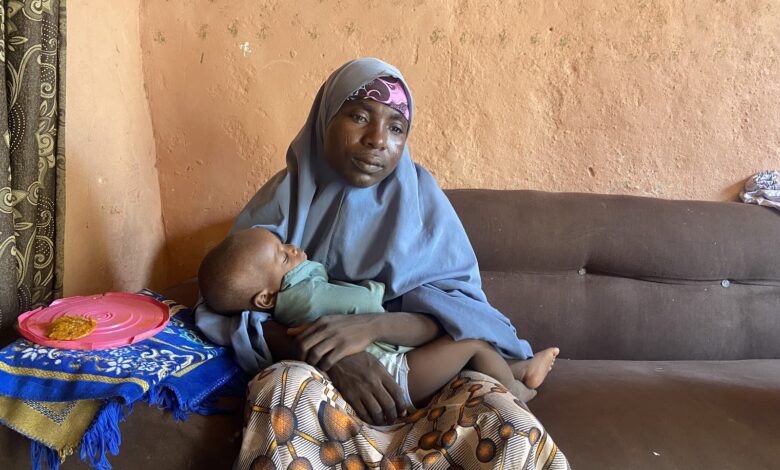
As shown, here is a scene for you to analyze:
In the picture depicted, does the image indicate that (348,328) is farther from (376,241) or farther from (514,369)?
(514,369)

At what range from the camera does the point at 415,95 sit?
2295 mm

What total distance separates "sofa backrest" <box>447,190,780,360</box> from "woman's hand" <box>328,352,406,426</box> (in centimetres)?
72

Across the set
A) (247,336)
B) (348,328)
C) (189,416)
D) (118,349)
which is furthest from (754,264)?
(118,349)

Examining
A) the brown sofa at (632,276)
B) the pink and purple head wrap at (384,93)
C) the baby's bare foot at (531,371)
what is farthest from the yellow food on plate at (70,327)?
the baby's bare foot at (531,371)

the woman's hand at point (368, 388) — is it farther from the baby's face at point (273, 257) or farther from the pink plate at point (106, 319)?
the pink plate at point (106, 319)

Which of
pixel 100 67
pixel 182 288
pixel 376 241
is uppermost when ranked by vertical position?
pixel 100 67

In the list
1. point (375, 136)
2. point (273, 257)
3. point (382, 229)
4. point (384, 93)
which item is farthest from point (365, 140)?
point (273, 257)

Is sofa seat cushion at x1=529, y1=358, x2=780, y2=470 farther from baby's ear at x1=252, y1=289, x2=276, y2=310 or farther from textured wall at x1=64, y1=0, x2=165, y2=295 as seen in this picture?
textured wall at x1=64, y1=0, x2=165, y2=295

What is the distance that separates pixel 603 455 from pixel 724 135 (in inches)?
60.1

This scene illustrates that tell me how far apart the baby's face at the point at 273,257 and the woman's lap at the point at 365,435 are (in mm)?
291

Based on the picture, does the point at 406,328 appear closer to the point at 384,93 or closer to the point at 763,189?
the point at 384,93

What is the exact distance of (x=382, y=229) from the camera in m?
1.68

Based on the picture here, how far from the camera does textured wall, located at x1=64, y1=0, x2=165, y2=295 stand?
75.2 inches

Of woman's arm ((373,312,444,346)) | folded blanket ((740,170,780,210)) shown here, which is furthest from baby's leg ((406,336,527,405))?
folded blanket ((740,170,780,210))
